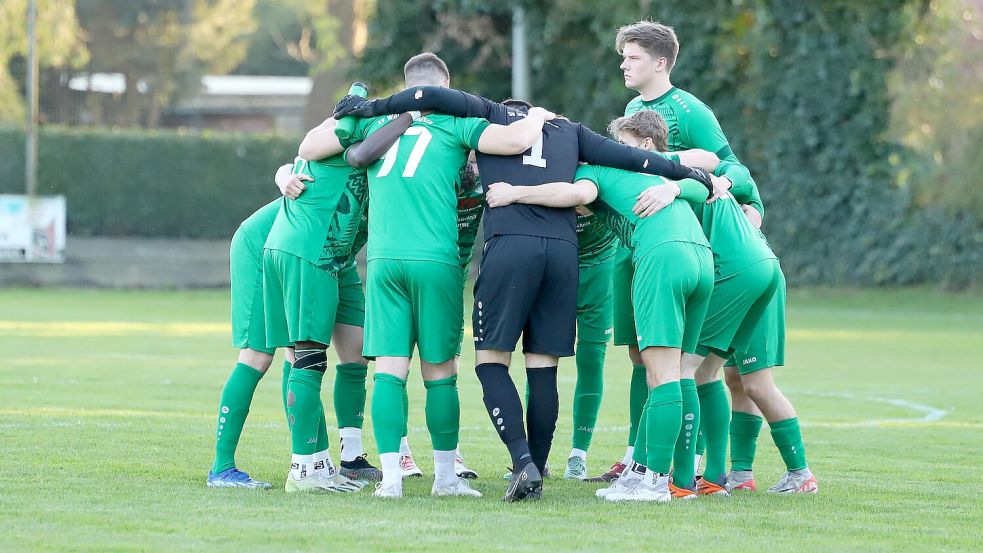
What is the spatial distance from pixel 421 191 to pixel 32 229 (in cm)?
2431

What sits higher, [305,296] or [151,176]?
[305,296]

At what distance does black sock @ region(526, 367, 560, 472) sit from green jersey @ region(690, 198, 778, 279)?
1014mm

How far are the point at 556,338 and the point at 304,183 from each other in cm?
148

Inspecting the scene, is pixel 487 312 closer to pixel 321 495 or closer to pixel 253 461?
pixel 321 495

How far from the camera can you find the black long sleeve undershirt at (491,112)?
687 cm

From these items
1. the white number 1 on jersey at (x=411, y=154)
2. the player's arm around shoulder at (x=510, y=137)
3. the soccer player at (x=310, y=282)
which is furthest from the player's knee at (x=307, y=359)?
the player's arm around shoulder at (x=510, y=137)

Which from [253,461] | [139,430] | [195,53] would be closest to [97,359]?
[139,430]

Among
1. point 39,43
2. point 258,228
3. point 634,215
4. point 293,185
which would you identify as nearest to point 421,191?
point 293,185

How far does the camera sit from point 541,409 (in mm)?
7004

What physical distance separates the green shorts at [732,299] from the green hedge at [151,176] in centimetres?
2535

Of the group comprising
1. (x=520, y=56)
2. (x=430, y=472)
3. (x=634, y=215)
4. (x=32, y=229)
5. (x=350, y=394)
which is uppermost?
(x=520, y=56)

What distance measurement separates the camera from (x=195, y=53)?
5209 cm

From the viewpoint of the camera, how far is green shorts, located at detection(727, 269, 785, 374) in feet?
24.1

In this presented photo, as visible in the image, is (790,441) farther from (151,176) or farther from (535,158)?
(151,176)
